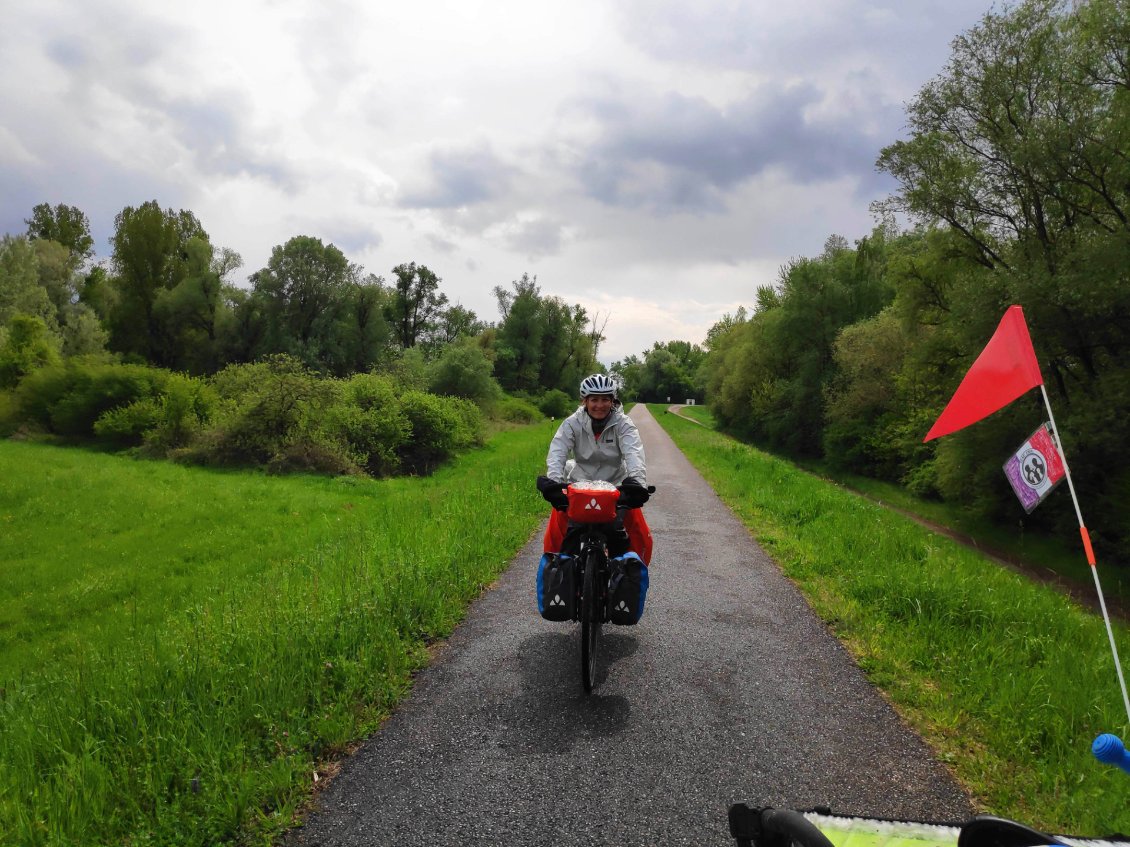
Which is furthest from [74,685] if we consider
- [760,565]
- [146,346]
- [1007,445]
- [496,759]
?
[146,346]

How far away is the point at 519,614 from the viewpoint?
556cm

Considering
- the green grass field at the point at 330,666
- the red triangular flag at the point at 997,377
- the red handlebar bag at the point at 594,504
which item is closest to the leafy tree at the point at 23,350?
the green grass field at the point at 330,666

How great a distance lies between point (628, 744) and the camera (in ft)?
11.2

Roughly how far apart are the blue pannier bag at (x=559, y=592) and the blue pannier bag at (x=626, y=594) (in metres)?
0.30

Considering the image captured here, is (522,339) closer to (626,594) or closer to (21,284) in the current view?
(21,284)

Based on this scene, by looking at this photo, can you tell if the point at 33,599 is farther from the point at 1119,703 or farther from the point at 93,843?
the point at 1119,703

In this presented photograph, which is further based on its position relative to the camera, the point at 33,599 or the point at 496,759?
the point at 33,599

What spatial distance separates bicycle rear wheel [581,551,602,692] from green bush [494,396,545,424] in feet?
134

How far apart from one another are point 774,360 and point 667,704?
38.7 m

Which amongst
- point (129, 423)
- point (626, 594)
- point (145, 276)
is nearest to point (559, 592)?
point (626, 594)

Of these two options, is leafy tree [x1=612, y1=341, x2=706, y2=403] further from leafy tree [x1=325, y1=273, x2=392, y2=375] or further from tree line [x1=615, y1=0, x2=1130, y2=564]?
tree line [x1=615, y1=0, x2=1130, y2=564]

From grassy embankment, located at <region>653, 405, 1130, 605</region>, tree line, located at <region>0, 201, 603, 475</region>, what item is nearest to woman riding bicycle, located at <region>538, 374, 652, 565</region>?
grassy embankment, located at <region>653, 405, 1130, 605</region>

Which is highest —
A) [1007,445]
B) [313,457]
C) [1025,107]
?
[1025,107]

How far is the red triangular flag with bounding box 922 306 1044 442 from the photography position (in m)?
3.49
